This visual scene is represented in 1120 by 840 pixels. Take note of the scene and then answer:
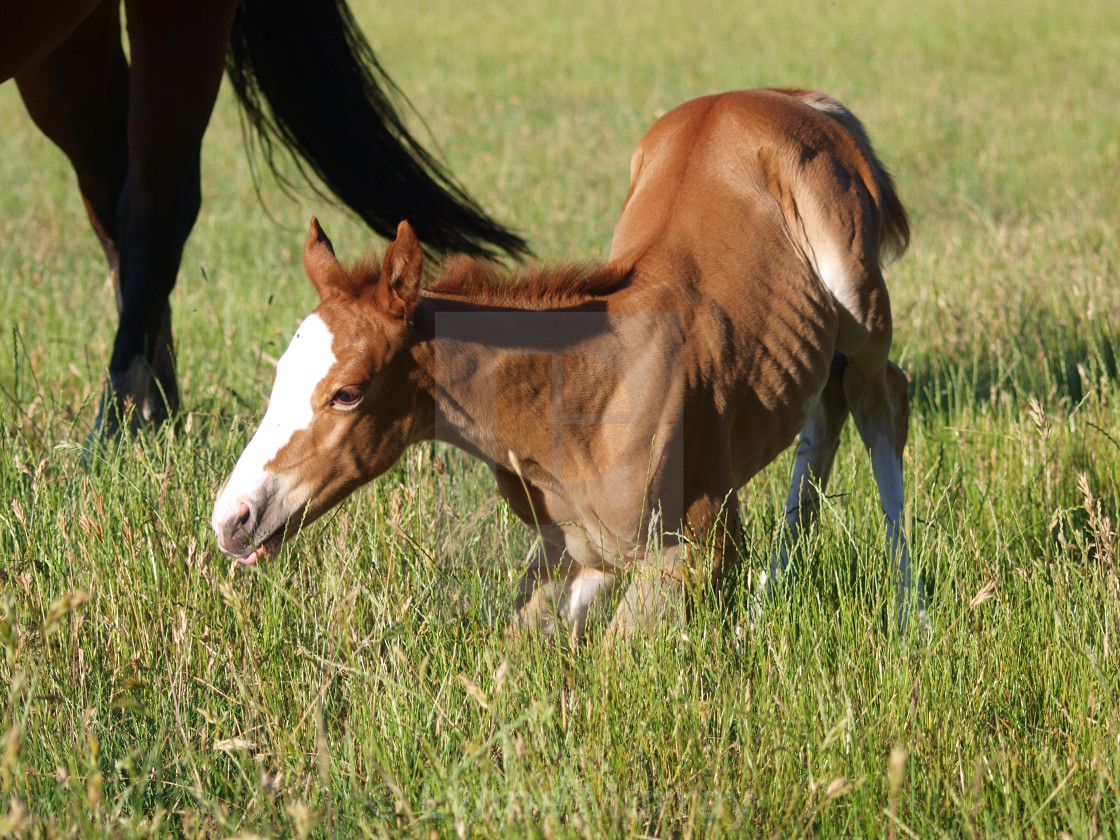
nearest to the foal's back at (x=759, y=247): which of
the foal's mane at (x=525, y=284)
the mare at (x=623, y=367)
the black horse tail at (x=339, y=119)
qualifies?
the mare at (x=623, y=367)

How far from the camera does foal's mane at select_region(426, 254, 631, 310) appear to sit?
2.37 metres

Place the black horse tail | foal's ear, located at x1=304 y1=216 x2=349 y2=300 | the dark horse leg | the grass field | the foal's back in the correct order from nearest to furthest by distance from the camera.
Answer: the grass field, foal's ear, located at x1=304 y1=216 x2=349 y2=300, the foal's back, the dark horse leg, the black horse tail

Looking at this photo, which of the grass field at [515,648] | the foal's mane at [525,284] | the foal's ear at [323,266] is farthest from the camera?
the foal's mane at [525,284]

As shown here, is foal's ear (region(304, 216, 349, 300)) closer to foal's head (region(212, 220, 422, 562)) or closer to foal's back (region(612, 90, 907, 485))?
foal's head (region(212, 220, 422, 562))


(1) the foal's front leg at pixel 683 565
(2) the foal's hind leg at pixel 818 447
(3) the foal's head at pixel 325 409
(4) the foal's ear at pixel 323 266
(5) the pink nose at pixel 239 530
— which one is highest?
(4) the foal's ear at pixel 323 266

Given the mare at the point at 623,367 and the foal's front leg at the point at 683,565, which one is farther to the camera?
the foal's front leg at the point at 683,565

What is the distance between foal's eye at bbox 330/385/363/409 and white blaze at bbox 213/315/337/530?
1.8 inches

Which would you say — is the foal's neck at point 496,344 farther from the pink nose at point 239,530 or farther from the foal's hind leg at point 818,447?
the foal's hind leg at point 818,447

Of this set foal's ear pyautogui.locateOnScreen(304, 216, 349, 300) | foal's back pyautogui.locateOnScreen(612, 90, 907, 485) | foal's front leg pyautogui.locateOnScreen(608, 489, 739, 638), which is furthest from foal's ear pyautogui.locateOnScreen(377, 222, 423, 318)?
foal's front leg pyautogui.locateOnScreen(608, 489, 739, 638)

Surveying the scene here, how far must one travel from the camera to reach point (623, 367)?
236 cm

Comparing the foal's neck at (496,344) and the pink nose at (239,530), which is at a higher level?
the foal's neck at (496,344)

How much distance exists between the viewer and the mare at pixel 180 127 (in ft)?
11.1

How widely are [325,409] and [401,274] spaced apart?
0.96 feet

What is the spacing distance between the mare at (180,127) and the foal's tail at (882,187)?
109cm
